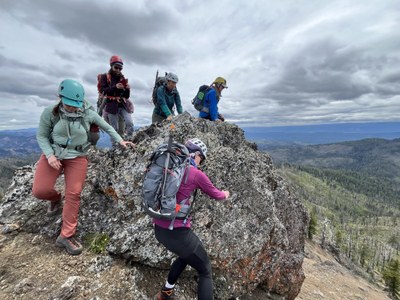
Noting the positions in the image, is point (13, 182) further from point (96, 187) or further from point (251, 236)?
point (251, 236)

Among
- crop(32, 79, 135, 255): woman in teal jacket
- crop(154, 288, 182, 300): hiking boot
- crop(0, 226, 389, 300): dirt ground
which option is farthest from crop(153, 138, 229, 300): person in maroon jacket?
crop(32, 79, 135, 255): woman in teal jacket

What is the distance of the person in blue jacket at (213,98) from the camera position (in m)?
14.4

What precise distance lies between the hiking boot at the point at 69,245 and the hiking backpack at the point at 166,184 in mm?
4170

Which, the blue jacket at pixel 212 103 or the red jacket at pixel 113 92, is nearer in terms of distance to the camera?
the red jacket at pixel 113 92

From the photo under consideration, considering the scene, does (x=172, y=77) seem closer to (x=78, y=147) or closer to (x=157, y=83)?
(x=157, y=83)

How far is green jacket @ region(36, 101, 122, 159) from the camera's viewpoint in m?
8.77

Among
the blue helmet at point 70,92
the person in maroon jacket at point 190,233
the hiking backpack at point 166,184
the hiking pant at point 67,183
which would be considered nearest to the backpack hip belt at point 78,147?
the hiking pant at point 67,183

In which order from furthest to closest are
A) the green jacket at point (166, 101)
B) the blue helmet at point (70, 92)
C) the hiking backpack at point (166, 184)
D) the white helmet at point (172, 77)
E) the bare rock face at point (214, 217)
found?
the green jacket at point (166, 101), the white helmet at point (172, 77), the bare rock face at point (214, 217), the blue helmet at point (70, 92), the hiking backpack at point (166, 184)

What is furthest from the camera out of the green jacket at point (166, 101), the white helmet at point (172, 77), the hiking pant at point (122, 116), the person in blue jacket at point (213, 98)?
the hiking pant at point (122, 116)

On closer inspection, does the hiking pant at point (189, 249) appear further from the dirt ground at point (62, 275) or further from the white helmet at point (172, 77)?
the white helmet at point (172, 77)


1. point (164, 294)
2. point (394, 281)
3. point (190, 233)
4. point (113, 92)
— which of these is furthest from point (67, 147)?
point (394, 281)

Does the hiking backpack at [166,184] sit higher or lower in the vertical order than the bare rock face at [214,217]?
higher

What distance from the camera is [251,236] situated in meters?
10.8

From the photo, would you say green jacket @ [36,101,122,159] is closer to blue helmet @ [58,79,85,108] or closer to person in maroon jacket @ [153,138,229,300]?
blue helmet @ [58,79,85,108]
